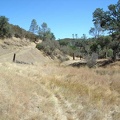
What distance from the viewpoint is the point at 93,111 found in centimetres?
1343

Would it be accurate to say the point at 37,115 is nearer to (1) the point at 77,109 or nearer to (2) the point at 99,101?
(1) the point at 77,109

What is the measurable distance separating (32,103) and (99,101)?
448 centimetres

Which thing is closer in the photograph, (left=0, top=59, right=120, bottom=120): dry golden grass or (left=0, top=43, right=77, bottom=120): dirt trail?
(left=0, top=43, right=77, bottom=120): dirt trail

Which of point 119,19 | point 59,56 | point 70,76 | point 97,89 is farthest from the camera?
point 59,56

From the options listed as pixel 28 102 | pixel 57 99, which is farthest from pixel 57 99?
pixel 28 102

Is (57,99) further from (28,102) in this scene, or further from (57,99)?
(28,102)

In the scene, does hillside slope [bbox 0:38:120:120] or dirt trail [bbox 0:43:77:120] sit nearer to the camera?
dirt trail [bbox 0:43:77:120]

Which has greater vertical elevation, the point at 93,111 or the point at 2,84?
the point at 2,84

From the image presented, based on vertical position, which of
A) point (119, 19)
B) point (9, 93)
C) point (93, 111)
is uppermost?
point (119, 19)

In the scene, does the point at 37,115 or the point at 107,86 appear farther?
the point at 107,86

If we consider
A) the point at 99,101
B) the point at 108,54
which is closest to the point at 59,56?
the point at 108,54

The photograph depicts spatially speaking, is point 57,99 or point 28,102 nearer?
point 28,102

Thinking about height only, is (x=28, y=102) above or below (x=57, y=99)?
above

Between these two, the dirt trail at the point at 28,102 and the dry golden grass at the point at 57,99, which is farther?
the dry golden grass at the point at 57,99
